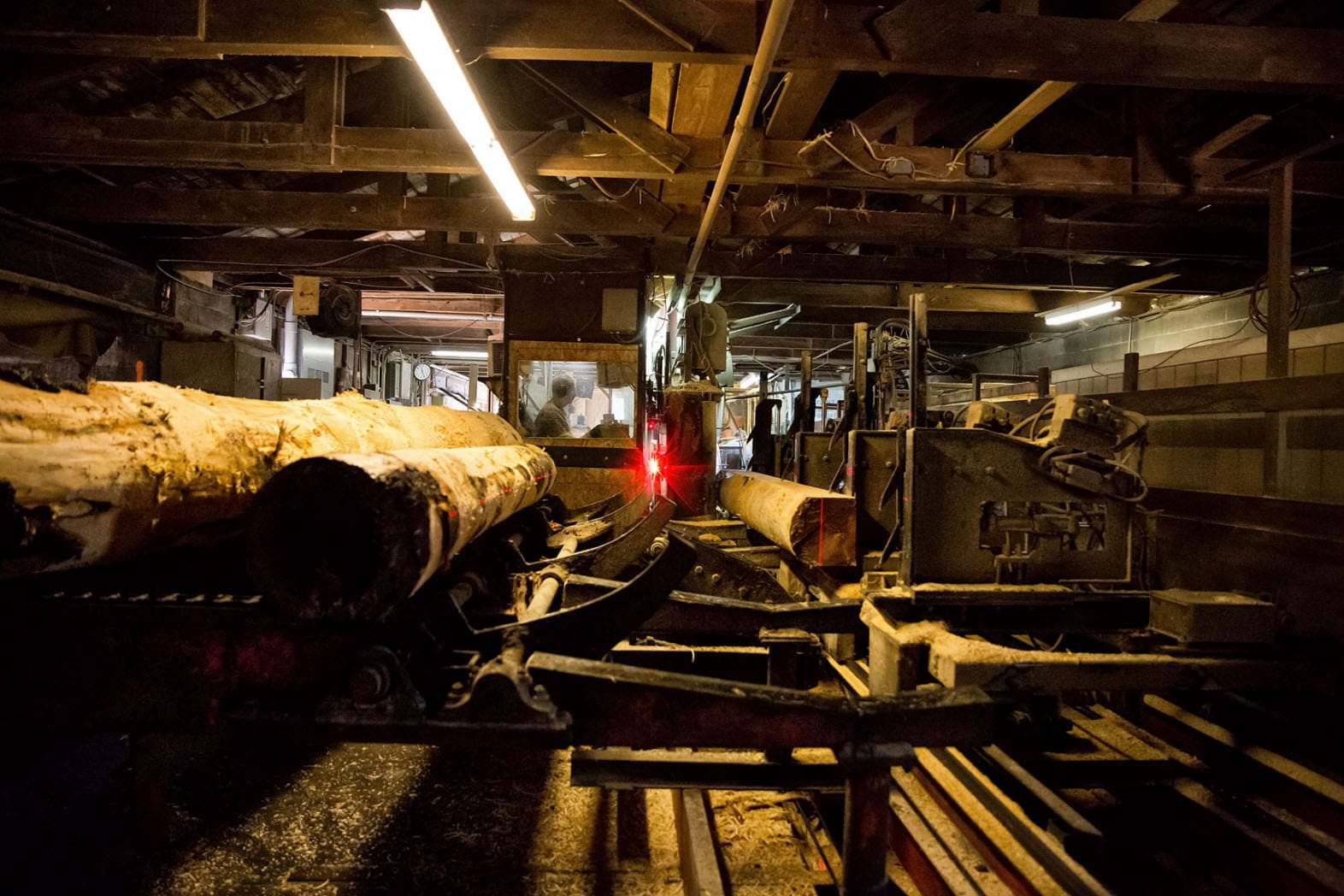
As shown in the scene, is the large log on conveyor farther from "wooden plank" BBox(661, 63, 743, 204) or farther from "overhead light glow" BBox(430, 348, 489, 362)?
"overhead light glow" BBox(430, 348, 489, 362)

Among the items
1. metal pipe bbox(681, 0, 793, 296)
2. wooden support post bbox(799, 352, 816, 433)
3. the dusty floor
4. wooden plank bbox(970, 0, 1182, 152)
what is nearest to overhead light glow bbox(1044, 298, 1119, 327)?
wooden support post bbox(799, 352, 816, 433)

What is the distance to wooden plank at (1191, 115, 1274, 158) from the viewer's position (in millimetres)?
4920

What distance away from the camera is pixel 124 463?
6.47ft

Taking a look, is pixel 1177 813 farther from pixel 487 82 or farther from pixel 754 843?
pixel 487 82

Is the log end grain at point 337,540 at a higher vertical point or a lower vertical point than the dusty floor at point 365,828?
Answer: higher

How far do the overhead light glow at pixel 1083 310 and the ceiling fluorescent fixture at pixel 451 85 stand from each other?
28.8ft

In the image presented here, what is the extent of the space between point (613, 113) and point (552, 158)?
63 centimetres

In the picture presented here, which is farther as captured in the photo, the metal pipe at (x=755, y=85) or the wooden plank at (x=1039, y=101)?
the wooden plank at (x=1039, y=101)

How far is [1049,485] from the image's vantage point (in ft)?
13.5

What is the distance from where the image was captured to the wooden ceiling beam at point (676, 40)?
11.7 feet

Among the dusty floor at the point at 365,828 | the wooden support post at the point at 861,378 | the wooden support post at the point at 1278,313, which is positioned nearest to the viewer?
the dusty floor at the point at 365,828

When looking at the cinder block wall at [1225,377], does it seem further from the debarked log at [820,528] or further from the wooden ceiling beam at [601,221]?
the debarked log at [820,528]

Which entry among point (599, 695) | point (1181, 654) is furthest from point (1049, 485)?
point (599, 695)

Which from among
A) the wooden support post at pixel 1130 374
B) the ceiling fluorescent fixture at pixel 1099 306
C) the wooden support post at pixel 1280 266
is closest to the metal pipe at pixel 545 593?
the wooden support post at pixel 1280 266
